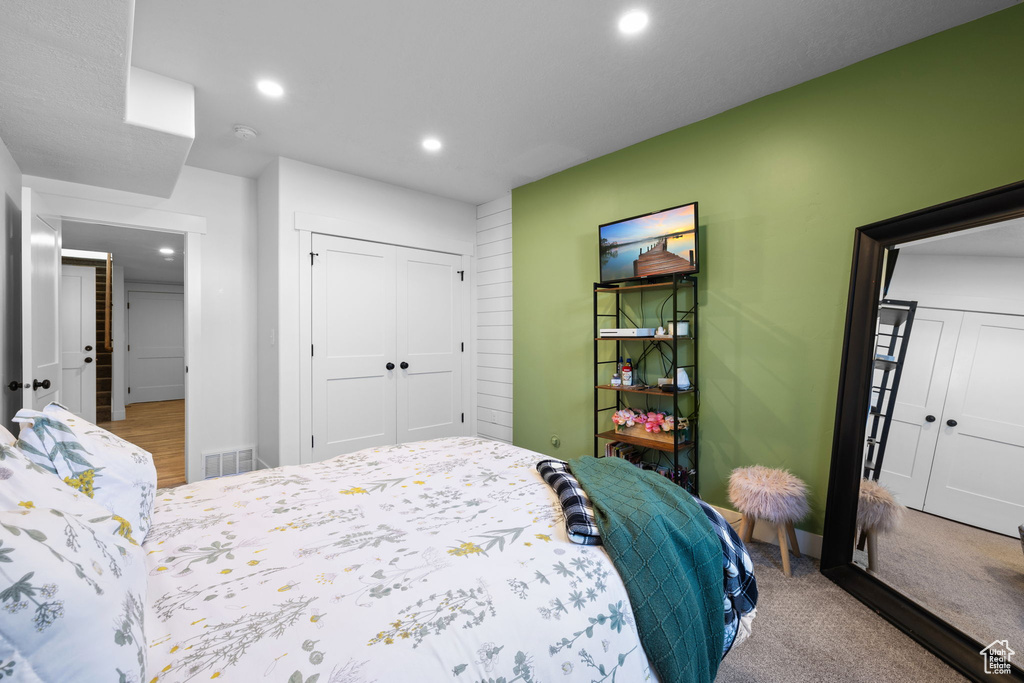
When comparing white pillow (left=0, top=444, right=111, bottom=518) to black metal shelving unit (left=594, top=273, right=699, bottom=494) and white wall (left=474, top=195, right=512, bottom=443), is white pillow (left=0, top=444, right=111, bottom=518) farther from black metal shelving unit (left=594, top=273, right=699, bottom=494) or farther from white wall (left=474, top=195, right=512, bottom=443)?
white wall (left=474, top=195, right=512, bottom=443)

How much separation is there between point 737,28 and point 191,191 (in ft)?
12.9

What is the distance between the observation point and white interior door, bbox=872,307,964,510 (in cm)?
181

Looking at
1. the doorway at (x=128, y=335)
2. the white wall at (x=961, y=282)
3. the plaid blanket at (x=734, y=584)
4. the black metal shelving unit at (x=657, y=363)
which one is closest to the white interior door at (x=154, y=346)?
the doorway at (x=128, y=335)

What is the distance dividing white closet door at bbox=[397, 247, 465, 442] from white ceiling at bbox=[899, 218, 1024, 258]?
3486 millimetres

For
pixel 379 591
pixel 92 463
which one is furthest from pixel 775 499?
pixel 92 463

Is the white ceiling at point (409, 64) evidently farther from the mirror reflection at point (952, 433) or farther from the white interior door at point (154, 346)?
the white interior door at point (154, 346)

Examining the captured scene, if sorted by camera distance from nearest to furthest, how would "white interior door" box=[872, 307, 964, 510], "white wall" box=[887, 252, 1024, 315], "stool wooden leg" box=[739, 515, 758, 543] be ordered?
"white wall" box=[887, 252, 1024, 315], "white interior door" box=[872, 307, 964, 510], "stool wooden leg" box=[739, 515, 758, 543]

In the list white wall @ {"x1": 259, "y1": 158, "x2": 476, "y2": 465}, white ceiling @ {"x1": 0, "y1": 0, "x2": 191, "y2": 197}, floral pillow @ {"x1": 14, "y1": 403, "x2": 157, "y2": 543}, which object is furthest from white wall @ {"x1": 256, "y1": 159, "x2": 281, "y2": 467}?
floral pillow @ {"x1": 14, "y1": 403, "x2": 157, "y2": 543}

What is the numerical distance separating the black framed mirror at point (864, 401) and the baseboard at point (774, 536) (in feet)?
0.53

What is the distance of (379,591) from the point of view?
0.99 m

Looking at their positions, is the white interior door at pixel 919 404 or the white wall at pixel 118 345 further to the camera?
the white wall at pixel 118 345

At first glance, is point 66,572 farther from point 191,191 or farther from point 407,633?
point 191,191

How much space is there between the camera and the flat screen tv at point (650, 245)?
280cm

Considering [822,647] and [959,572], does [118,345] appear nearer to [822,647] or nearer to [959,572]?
[822,647]
